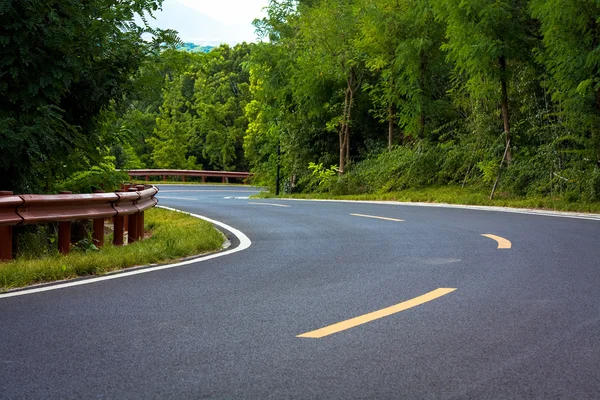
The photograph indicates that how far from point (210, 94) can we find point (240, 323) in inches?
2407

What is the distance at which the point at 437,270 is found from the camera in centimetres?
778

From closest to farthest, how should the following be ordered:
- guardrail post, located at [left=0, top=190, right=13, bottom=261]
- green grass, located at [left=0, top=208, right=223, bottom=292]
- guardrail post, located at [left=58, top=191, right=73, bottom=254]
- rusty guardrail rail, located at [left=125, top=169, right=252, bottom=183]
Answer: green grass, located at [left=0, top=208, right=223, bottom=292]
guardrail post, located at [left=0, top=190, right=13, bottom=261]
guardrail post, located at [left=58, top=191, right=73, bottom=254]
rusty guardrail rail, located at [left=125, top=169, right=252, bottom=183]

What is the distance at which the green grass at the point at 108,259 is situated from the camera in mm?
7043

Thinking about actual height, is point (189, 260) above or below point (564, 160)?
below

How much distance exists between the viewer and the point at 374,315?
5.52m

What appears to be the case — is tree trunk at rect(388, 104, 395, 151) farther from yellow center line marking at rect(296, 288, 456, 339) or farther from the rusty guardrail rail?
yellow center line marking at rect(296, 288, 456, 339)

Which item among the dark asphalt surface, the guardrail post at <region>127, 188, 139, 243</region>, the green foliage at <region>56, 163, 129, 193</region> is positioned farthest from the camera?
the green foliage at <region>56, 163, 129, 193</region>

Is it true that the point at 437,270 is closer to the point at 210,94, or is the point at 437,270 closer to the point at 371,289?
the point at 371,289

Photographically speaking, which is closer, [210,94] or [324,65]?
[324,65]

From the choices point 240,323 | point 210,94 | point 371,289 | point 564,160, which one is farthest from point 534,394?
point 210,94

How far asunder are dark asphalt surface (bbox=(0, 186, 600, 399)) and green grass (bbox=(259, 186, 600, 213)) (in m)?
9.48

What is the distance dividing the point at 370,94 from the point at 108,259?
26164mm

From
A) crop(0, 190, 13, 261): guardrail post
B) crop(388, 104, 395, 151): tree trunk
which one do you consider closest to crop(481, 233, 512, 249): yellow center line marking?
crop(0, 190, 13, 261): guardrail post

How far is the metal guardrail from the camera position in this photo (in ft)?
25.9
